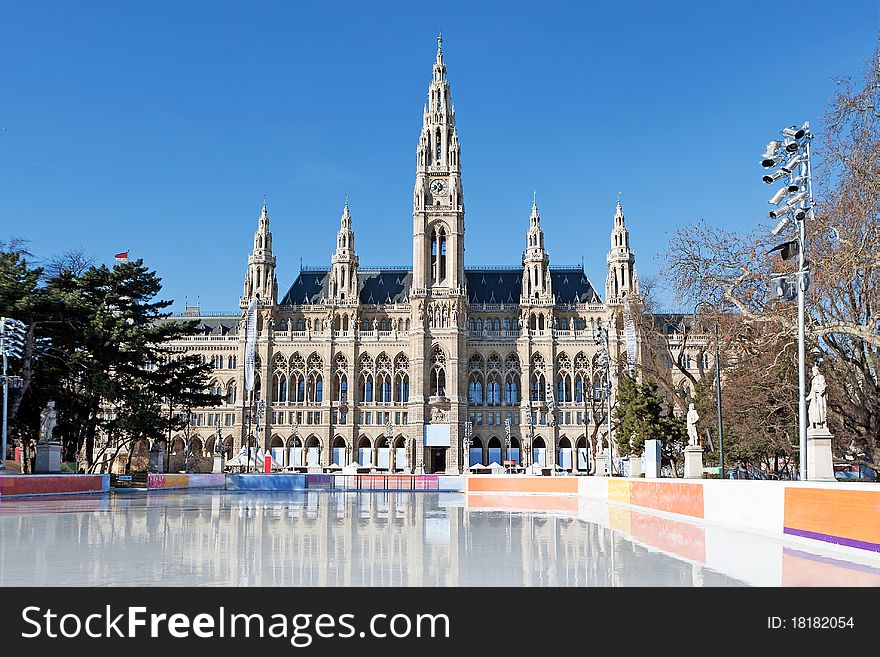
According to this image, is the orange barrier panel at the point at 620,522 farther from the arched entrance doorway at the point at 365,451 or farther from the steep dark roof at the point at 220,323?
the steep dark roof at the point at 220,323

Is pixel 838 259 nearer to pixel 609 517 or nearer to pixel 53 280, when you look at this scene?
pixel 609 517

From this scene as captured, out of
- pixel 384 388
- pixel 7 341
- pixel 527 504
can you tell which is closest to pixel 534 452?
pixel 384 388

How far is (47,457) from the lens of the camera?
42.7 metres

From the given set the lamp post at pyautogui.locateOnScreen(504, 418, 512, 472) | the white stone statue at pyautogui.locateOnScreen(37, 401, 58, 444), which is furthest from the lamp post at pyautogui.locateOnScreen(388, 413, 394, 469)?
the white stone statue at pyautogui.locateOnScreen(37, 401, 58, 444)

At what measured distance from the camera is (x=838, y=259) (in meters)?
28.1

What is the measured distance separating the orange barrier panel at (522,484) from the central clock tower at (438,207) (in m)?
45.5

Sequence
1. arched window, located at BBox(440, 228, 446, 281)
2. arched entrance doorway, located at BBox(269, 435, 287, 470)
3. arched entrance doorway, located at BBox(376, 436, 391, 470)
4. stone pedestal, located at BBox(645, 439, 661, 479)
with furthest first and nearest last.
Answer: arched window, located at BBox(440, 228, 446, 281) < arched entrance doorway, located at BBox(376, 436, 391, 470) < arched entrance doorway, located at BBox(269, 435, 287, 470) < stone pedestal, located at BBox(645, 439, 661, 479)

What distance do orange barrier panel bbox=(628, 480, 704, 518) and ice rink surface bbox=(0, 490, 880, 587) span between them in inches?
45.1

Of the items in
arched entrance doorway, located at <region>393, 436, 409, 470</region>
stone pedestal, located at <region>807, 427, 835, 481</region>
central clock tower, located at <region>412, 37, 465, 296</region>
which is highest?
central clock tower, located at <region>412, 37, 465, 296</region>

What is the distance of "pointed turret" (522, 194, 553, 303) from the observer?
329 ft

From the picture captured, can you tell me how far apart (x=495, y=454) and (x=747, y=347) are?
6141 centimetres

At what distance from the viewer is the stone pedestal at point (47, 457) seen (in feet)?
140

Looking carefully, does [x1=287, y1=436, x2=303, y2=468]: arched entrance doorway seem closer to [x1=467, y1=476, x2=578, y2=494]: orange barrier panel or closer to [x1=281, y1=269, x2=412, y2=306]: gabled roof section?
[x1=281, y1=269, x2=412, y2=306]: gabled roof section
